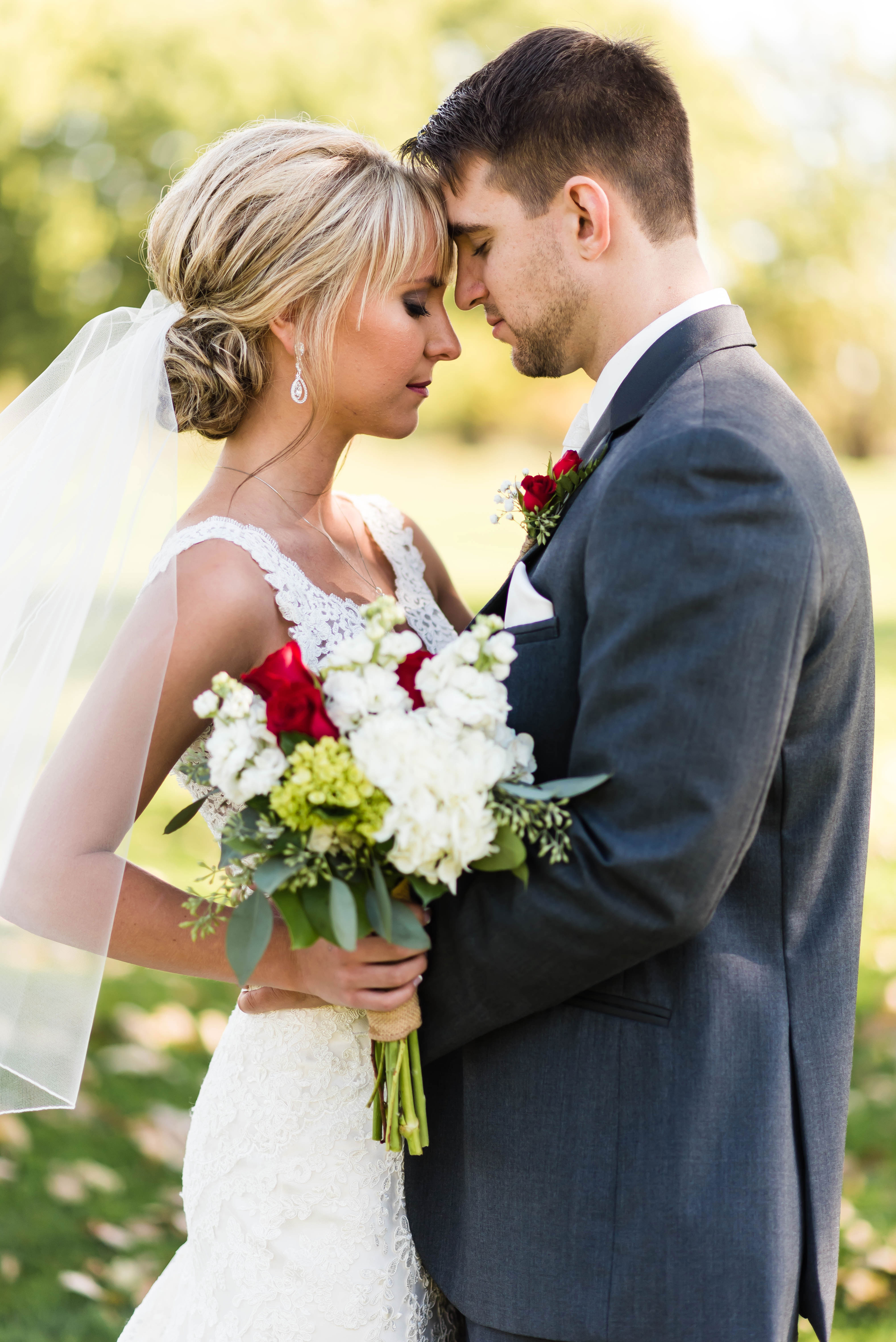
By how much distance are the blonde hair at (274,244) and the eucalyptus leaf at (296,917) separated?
1.35 metres

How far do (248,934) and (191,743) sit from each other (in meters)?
0.71

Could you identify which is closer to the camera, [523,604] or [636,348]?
[523,604]

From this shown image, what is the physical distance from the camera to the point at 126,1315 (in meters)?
3.52

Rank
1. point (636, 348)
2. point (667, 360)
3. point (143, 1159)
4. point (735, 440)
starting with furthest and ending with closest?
point (143, 1159) → point (636, 348) → point (667, 360) → point (735, 440)

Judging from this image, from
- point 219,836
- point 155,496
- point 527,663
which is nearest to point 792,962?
point 527,663

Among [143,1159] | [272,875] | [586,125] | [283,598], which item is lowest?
[143,1159]

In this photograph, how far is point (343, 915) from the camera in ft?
5.68

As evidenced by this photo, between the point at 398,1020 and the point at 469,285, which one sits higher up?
the point at 469,285

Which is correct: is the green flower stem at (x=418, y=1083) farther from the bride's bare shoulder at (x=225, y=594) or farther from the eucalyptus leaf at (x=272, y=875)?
the bride's bare shoulder at (x=225, y=594)

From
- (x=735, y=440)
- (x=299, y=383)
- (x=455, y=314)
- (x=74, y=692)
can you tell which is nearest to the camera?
(x=735, y=440)

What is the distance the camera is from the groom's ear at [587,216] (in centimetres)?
240

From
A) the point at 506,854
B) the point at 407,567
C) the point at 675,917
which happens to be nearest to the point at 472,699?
the point at 506,854

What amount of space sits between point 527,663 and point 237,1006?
1.06 metres

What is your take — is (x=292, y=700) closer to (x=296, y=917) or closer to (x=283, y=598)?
(x=296, y=917)
